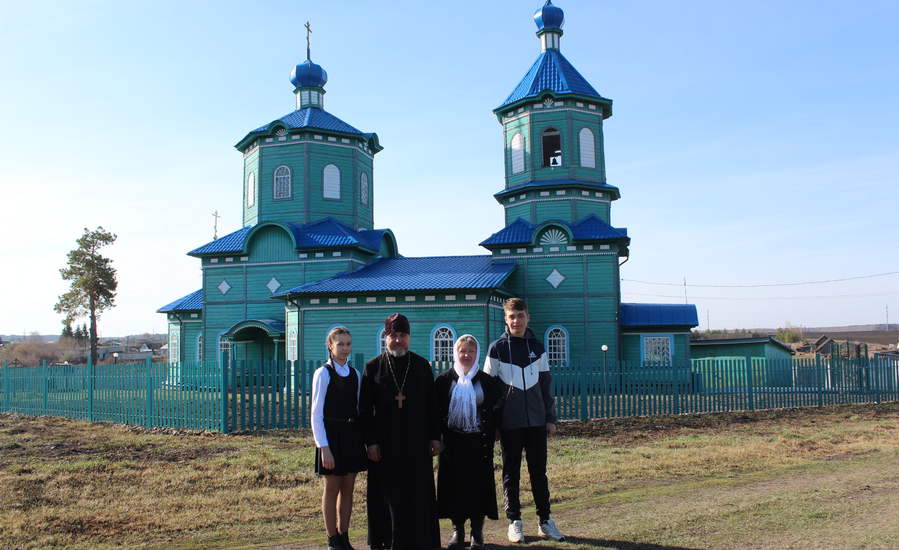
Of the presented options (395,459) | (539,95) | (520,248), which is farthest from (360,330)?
(395,459)

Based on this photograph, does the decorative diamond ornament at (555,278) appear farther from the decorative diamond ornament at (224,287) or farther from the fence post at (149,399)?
the fence post at (149,399)

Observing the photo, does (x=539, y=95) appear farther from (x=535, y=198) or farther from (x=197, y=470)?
(x=197, y=470)

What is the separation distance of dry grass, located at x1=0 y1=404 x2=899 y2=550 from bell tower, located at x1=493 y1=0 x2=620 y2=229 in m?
12.6

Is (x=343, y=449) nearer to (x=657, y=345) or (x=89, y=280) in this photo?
(x=657, y=345)

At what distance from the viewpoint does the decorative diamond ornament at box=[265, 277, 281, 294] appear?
84.3ft

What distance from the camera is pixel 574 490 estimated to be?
8039 mm

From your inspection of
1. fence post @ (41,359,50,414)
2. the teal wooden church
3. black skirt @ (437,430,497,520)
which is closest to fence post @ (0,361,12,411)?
fence post @ (41,359,50,414)

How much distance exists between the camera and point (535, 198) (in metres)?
25.0

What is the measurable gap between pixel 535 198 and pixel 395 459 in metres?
20.0

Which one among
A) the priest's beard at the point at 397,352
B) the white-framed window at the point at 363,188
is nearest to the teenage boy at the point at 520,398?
the priest's beard at the point at 397,352

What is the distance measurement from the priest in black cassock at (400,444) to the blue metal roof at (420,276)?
1580 centimetres

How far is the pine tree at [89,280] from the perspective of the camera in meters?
43.6

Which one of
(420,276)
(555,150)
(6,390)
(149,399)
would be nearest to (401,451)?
(149,399)

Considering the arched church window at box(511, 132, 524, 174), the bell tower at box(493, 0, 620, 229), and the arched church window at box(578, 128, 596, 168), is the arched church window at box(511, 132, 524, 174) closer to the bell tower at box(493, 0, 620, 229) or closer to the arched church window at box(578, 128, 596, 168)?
the bell tower at box(493, 0, 620, 229)
